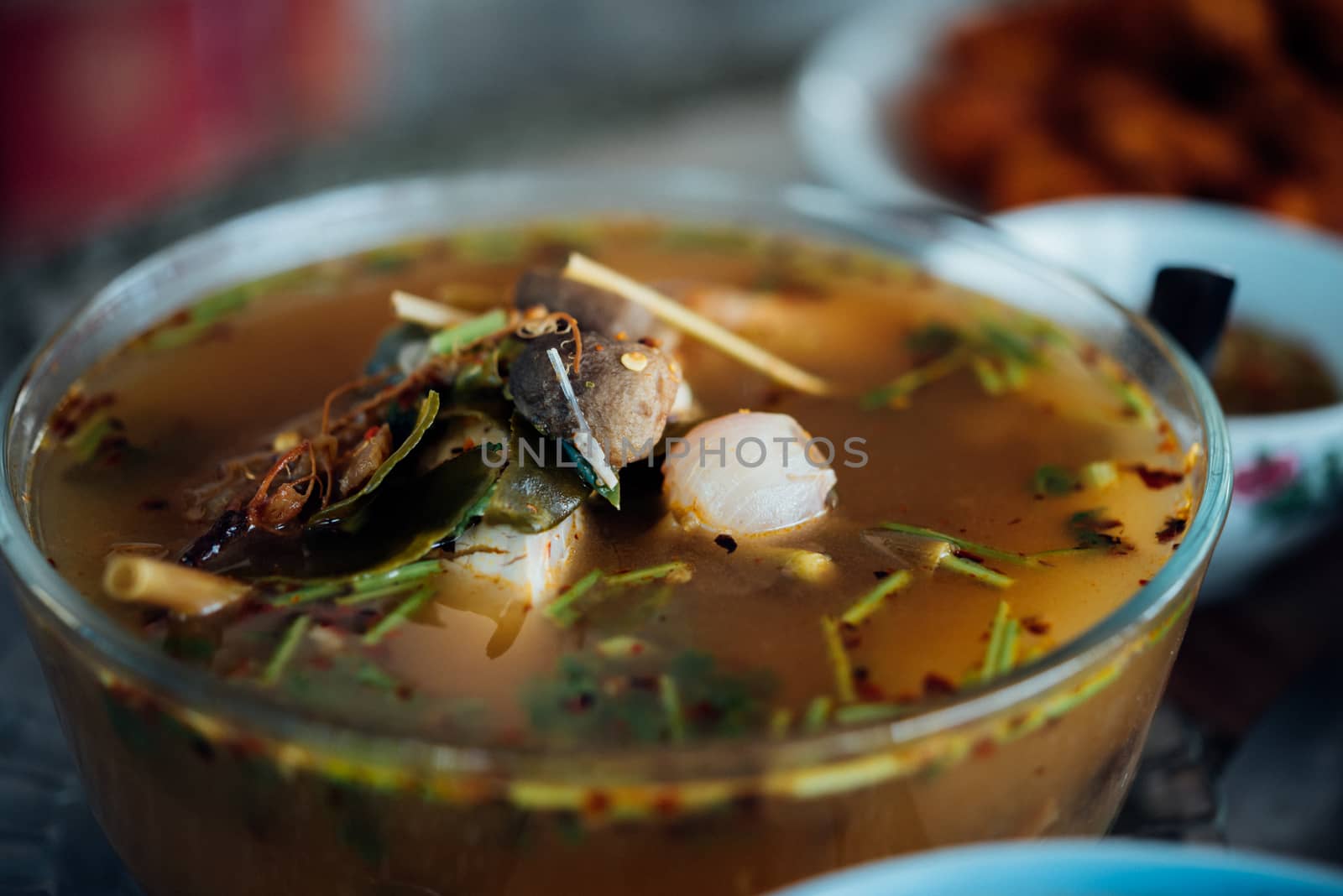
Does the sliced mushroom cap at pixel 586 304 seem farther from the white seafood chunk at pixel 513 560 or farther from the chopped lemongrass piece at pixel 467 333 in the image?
the white seafood chunk at pixel 513 560

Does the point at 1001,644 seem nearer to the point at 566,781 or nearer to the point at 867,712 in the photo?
the point at 867,712

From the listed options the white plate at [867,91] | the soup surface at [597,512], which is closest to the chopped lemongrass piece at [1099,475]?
the soup surface at [597,512]

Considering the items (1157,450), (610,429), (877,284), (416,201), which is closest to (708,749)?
(610,429)

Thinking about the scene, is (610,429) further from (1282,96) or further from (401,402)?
(1282,96)

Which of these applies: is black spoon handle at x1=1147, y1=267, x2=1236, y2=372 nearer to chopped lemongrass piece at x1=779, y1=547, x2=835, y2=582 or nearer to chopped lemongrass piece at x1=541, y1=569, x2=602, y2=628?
chopped lemongrass piece at x1=779, y1=547, x2=835, y2=582

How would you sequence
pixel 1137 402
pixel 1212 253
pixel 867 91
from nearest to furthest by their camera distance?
pixel 1137 402 → pixel 1212 253 → pixel 867 91

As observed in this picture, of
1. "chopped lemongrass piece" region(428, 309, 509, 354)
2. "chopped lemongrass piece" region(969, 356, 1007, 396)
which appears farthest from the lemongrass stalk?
"chopped lemongrass piece" region(969, 356, 1007, 396)

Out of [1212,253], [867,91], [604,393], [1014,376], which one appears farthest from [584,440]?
[867,91]
